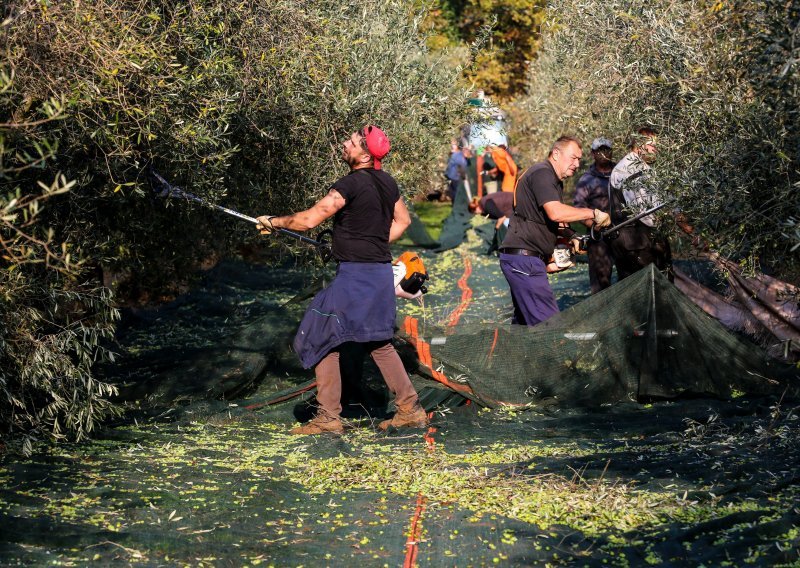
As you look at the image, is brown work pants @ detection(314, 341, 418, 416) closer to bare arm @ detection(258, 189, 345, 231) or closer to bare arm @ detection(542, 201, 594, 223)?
bare arm @ detection(258, 189, 345, 231)

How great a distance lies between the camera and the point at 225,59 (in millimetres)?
7031

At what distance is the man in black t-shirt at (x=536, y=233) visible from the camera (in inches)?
328

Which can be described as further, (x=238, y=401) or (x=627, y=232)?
(x=627, y=232)

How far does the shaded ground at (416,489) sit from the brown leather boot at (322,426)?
0.35 feet

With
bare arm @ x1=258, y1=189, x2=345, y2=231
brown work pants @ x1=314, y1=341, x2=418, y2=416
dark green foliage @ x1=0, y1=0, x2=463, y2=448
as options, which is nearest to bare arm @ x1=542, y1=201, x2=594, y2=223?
dark green foliage @ x1=0, y1=0, x2=463, y2=448

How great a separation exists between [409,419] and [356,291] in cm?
92

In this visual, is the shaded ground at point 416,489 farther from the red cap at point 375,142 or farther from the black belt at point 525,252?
the red cap at point 375,142

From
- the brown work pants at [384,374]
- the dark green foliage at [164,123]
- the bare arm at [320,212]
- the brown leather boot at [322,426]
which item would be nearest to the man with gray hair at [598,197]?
the dark green foliage at [164,123]

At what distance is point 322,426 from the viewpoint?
707cm

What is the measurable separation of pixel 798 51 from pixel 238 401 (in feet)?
15.3

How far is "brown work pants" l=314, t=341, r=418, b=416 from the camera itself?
7117mm

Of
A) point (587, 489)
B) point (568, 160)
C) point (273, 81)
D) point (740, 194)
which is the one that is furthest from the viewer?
point (568, 160)

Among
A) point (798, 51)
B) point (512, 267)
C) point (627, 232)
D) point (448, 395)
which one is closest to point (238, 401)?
point (448, 395)

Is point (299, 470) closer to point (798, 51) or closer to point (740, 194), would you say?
point (740, 194)
